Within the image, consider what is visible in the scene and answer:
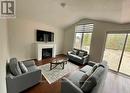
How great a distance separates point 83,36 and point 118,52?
232cm

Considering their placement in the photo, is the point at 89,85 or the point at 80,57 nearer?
the point at 89,85

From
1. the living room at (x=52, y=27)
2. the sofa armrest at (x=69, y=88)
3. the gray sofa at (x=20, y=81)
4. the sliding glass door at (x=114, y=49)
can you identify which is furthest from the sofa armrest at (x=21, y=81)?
the sliding glass door at (x=114, y=49)

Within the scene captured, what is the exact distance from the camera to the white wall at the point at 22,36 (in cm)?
387

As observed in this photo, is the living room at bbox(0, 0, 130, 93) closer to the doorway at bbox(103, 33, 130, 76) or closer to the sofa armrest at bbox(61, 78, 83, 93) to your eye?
the doorway at bbox(103, 33, 130, 76)

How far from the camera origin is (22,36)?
13.8ft

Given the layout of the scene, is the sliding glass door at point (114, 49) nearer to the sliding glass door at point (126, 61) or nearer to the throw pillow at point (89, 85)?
the sliding glass door at point (126, 61)

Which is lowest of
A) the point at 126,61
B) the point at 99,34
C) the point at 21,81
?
the point at 21,81

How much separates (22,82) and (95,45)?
402cm

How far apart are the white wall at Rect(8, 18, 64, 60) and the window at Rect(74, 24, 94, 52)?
7.89 ft

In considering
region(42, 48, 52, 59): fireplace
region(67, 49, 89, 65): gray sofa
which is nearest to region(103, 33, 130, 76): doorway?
region(67, 49, 89, 65): gray sofa

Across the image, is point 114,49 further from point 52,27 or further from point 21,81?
point 21,81

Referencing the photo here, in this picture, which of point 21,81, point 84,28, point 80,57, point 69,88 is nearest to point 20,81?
point 21,81

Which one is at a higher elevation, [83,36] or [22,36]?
[83,36]

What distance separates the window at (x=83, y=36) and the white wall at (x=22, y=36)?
7.89ft
